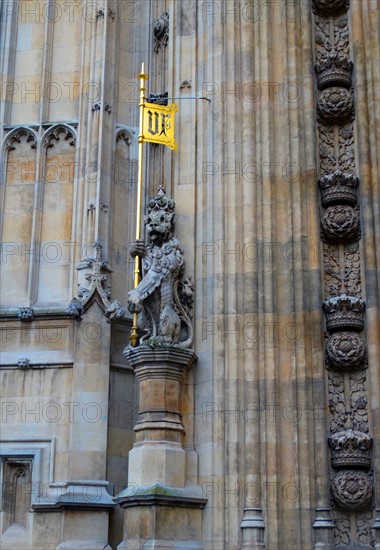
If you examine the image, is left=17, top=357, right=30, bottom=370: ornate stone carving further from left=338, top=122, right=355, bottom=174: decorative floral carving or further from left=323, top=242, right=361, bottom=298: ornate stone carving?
left=338, top=122, right=355, bottom=174: decorative floral carving

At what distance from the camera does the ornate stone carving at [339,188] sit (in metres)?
10.2

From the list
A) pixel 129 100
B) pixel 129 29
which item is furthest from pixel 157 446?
pixel 129 29

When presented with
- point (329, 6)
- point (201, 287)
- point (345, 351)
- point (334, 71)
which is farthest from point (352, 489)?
point (329, 6)

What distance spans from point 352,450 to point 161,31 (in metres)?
6.00

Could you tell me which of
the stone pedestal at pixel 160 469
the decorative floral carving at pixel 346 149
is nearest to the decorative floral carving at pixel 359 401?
the stone pedestal at pixel 160 469

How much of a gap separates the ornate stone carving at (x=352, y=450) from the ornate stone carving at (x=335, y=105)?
11.8 feet

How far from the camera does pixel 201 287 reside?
33.4 ft

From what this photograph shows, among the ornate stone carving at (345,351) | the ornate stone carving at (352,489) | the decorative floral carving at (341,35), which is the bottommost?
the ornate stone carving at (352,489)

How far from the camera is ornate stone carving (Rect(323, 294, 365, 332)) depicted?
983 cm

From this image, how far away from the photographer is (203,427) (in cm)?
970

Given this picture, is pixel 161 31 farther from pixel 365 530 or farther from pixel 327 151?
pixel 365 530

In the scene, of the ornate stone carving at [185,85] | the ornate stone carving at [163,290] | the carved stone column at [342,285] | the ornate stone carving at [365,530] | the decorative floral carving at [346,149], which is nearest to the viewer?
the ornate stone carving at [365,530]

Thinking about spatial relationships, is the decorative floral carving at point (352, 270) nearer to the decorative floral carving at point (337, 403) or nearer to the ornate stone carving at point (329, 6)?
the decorative floral carving at point (337, 403)

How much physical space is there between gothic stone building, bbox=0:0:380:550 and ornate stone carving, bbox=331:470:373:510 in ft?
0.07
